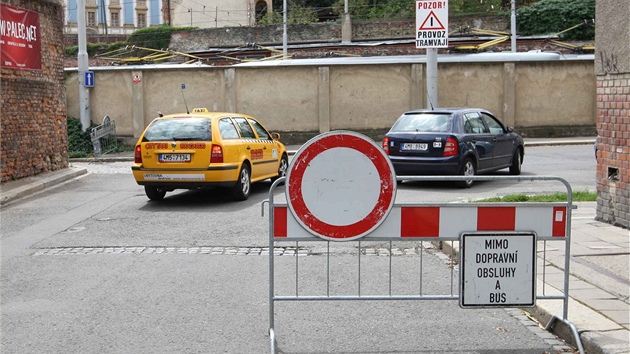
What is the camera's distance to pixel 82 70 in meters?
26.7

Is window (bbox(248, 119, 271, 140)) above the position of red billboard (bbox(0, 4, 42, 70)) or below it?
below

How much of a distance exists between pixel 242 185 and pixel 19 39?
661 cm

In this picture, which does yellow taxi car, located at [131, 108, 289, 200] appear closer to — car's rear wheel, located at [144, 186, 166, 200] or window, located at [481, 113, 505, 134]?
car's rear wheel, located at [144, 186, 166, 200]

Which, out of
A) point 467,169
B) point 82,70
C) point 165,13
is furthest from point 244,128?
point 165,13

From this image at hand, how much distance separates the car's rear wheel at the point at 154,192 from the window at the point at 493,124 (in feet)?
22.8

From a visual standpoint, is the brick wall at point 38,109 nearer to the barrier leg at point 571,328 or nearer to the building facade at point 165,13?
the barrier leg at point 571,328

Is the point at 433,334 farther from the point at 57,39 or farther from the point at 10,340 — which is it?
the point at 57,39

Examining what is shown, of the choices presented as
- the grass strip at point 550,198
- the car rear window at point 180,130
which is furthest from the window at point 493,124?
the car rear window at point 180,130

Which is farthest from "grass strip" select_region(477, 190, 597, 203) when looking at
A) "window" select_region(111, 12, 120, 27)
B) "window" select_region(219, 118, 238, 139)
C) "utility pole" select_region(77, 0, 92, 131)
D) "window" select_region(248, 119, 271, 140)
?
"window" select_region(111, 12, 120, 27)

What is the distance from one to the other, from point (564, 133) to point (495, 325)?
2386 centimetres

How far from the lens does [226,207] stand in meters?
13.6

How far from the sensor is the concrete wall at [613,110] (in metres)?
9.76

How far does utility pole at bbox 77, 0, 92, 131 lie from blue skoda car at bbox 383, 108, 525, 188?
13.8m

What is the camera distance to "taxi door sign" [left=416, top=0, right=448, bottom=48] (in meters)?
21.0
